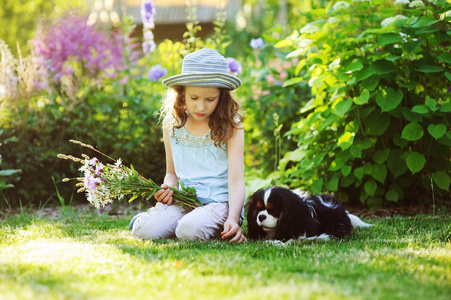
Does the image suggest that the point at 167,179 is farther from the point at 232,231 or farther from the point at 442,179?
the point at 442,179

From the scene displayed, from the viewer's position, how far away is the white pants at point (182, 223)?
A: 3.10 metres

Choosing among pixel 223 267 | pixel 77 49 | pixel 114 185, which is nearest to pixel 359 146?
pixel 114 185

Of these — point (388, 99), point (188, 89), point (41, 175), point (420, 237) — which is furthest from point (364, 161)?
point (41, 175)

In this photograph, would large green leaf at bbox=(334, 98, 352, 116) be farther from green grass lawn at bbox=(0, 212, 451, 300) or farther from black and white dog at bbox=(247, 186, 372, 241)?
green grass lawn at bbox=(0, 212, 451, 300)

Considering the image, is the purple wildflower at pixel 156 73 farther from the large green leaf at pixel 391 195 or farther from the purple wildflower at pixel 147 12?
the large green leaf at pixel 391 195

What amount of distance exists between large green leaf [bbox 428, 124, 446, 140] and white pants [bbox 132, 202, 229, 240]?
159 cm

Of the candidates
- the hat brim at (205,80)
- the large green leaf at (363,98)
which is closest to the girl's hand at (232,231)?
the hat brim at (205,80)

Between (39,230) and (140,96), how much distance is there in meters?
2.35

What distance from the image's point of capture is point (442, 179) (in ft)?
13.2

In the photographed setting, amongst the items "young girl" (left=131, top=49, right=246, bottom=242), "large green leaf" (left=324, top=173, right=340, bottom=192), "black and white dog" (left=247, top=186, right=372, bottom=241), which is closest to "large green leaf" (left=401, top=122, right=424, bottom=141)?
"large green leaf" (left=324, top=173, right=340, bottom=192)

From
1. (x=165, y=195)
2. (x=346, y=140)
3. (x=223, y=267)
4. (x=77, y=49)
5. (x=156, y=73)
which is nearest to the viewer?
(x=223, y=267)

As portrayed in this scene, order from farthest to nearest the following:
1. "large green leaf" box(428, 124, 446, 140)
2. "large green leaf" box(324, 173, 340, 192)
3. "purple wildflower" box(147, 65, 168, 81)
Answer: "purple wildflower" box(147, 65, 168, 81) < "large green leaf" box(324, 173, 340, 192) < "large green leaf" box(428, 124, 446, 140)

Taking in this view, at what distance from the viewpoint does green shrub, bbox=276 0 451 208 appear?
3770mm

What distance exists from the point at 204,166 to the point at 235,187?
334 millimetres
